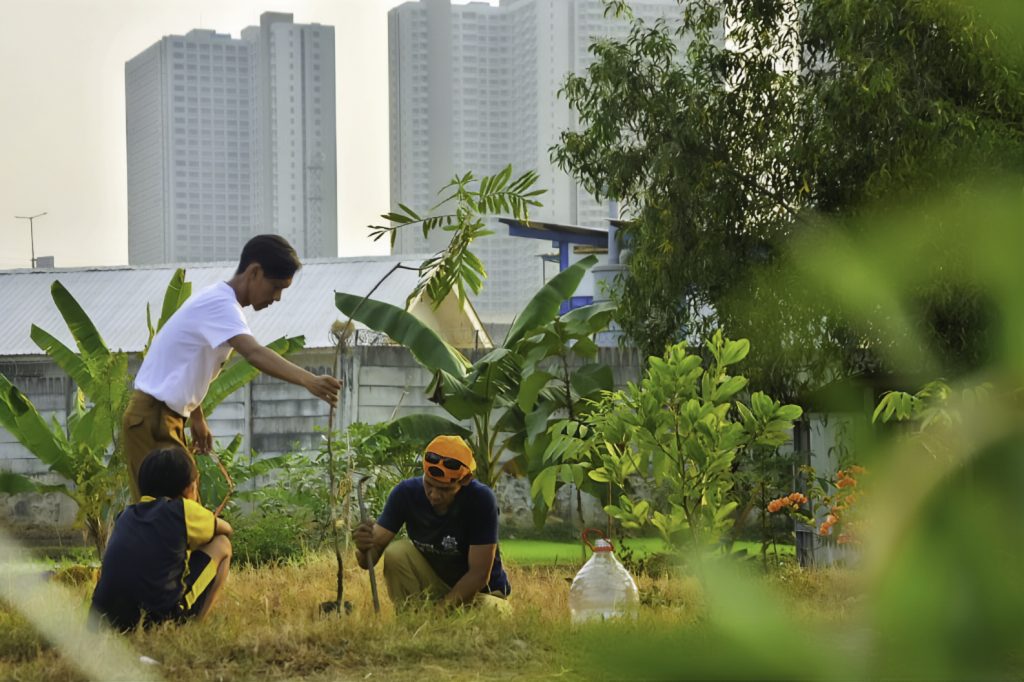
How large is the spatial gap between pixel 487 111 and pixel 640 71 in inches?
2183

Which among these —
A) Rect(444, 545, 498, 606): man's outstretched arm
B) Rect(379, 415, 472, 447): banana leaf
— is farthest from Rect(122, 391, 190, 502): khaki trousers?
Rect(379, 415, 472, 447): banana leaf

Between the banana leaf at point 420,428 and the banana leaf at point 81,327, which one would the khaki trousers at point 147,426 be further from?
the banana leaf at point 420,428

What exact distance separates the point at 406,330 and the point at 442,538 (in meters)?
3.18

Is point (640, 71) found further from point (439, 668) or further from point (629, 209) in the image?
point (439, 668)

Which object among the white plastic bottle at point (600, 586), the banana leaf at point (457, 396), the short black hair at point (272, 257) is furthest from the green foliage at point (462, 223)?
the white plastic bottle at point (600, 586)

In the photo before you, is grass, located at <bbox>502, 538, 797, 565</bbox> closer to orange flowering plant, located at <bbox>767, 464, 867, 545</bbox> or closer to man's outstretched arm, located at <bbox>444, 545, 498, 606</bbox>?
orange flowering plant, located at <bbox>767, 464, 867, 545</bbox>

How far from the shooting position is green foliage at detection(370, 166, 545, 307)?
645cm

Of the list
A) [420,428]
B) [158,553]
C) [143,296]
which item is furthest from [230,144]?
[158,553]

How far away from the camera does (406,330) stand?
28.5ft

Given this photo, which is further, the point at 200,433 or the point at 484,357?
the point at 484,357

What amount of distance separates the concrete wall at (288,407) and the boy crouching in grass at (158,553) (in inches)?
226

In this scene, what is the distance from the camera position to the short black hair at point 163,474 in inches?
197

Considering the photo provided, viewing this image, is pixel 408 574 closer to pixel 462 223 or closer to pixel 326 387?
pixel 326 387

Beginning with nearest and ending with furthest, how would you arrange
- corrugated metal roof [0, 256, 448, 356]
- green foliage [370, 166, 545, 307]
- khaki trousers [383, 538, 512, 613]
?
1. khaki trousers [383, 538, 512, 613]
2. green foliage [370, 166, 545, 307]
3. corrugated metal roof [0, 256, 448, 356]
